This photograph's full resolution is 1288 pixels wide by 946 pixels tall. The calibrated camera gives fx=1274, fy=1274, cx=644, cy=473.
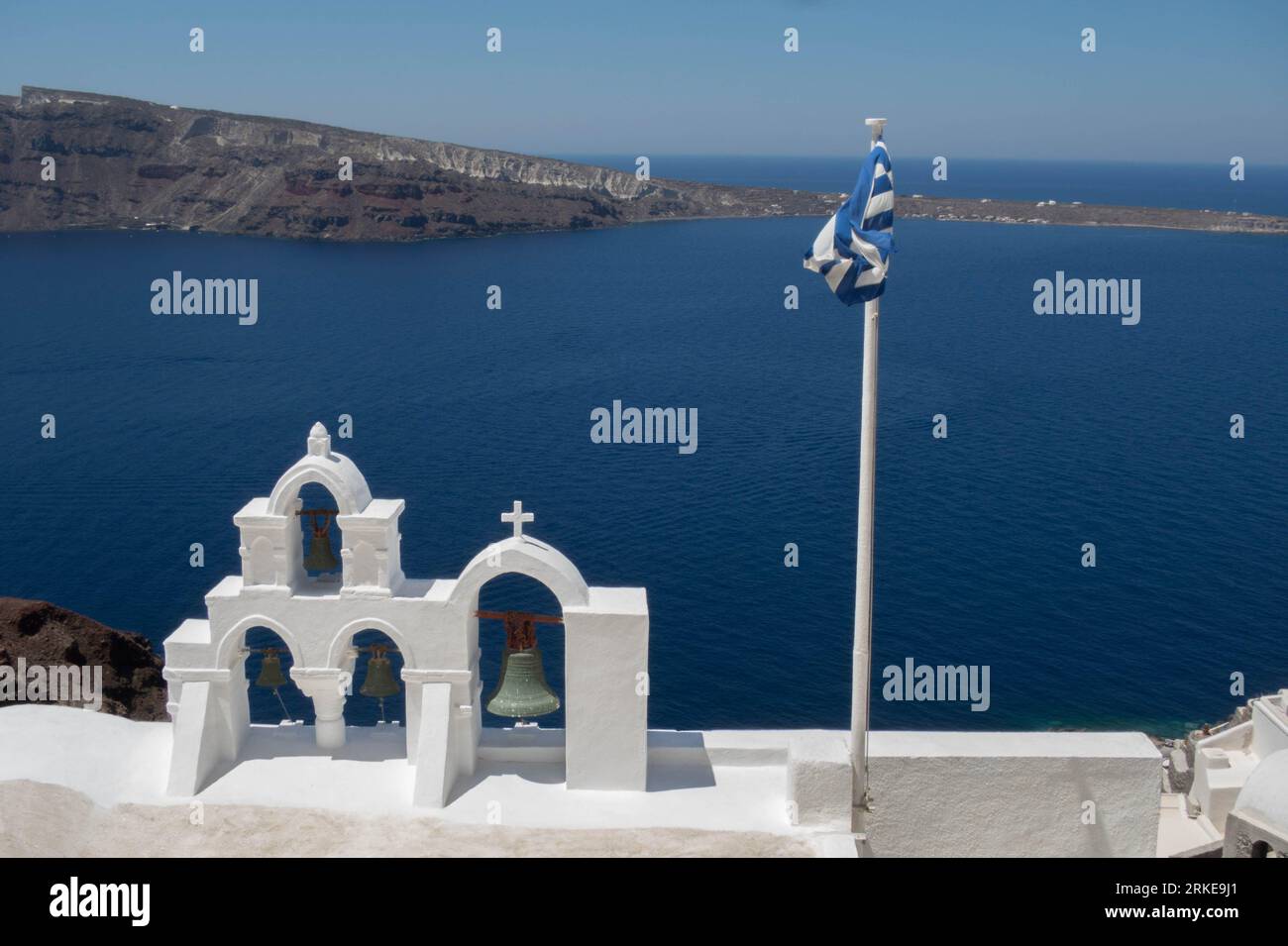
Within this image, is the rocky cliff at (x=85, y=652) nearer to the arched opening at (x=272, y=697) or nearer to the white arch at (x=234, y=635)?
the arched opening at (x=272, y=697)

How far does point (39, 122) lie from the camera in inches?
7190

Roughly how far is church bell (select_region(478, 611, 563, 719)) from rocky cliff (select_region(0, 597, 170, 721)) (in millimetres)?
15715

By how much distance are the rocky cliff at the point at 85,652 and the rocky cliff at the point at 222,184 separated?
5518 inches

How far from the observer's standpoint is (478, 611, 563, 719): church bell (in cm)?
1552

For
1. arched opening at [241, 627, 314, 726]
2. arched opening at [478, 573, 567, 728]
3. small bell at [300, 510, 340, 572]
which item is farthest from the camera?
arched opening at [478, 573, 567, 728]

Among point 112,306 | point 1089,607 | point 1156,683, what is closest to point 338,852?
point 1156,683

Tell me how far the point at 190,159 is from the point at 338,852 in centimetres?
18972

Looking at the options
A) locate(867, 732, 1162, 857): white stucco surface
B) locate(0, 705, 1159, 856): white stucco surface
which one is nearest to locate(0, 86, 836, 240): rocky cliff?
locate(0, 705, 1159, 856): white stucco surface

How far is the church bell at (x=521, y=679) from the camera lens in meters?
15.5

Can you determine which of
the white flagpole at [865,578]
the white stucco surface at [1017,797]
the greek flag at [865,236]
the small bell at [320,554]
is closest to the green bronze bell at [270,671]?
the small bell at [320,554]

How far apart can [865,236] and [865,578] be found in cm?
367

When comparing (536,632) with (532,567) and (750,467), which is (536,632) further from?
(750,467)

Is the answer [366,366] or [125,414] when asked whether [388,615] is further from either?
[366,366]

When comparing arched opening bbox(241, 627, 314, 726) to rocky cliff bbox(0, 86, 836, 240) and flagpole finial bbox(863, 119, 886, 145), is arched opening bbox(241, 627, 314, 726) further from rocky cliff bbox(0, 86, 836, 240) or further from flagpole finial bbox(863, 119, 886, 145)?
rocky cliff bbox(0, 86, 836, 240)
